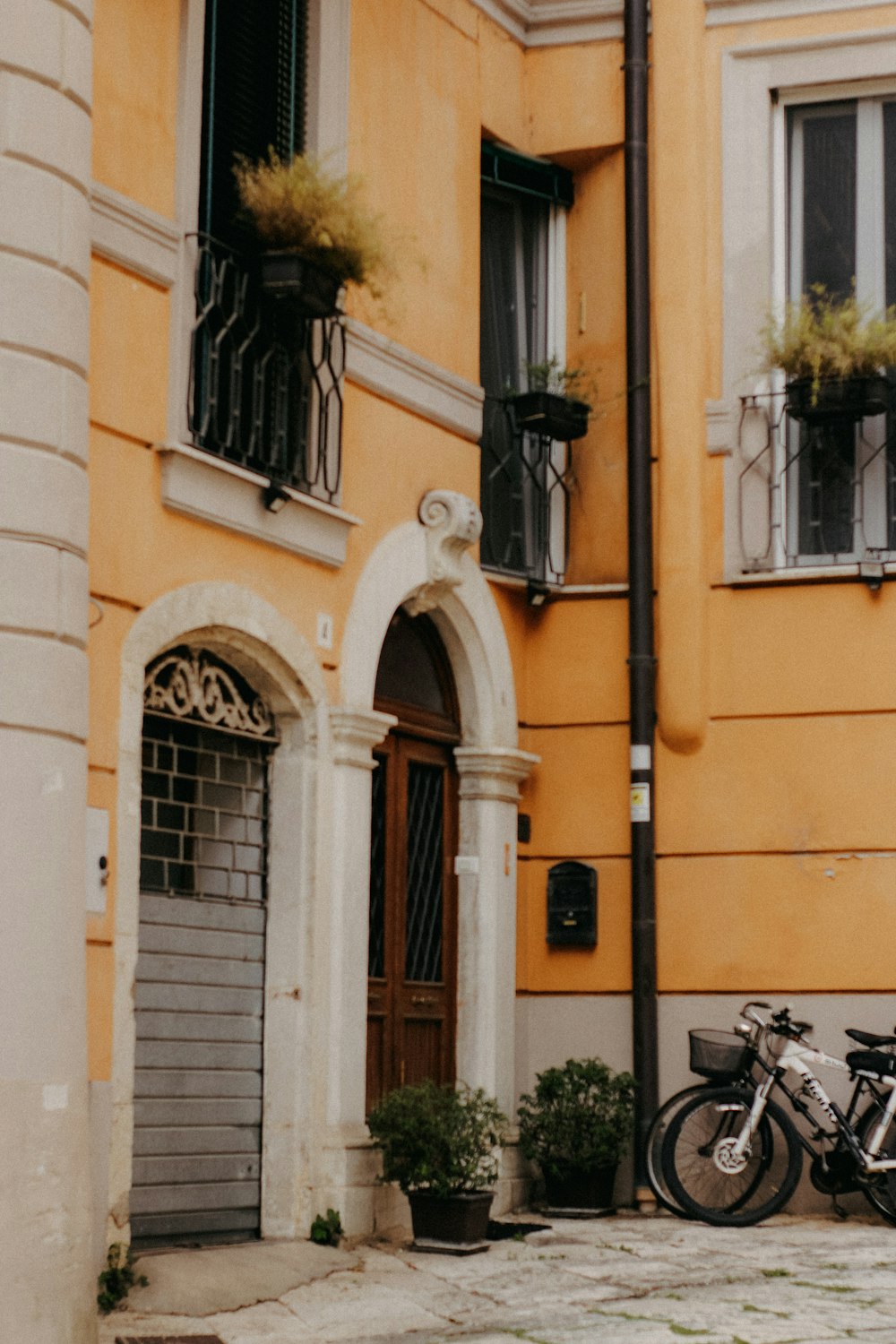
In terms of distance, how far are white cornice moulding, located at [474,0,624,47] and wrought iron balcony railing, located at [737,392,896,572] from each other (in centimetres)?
236

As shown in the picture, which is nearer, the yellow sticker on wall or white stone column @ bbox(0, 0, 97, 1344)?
white stone column @ bbox(0, 0, 97, 1344)

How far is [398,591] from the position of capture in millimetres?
10648

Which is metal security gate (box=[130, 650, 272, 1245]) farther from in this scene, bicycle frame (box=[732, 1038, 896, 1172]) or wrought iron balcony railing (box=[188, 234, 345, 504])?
bicycle frame (box=[732, 1038, 896, 1172])

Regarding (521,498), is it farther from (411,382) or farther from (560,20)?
(560,20)

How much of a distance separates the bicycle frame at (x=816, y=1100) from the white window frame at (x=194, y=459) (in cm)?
333

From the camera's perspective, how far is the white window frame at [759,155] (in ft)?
38.6

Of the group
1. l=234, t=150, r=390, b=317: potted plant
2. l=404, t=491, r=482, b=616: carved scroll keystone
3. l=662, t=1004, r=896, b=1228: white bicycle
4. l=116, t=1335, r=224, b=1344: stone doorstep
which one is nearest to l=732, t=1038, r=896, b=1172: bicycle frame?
l=662, t=1004, r=896, b=1228: white bicycle

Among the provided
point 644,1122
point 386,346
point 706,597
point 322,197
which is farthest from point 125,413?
point 644,1122

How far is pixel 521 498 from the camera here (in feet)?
39.3

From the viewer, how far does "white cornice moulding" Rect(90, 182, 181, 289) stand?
8.63 meters

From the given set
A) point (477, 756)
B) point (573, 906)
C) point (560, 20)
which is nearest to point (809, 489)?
point (477, 756)

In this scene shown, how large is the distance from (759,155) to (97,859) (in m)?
5.90

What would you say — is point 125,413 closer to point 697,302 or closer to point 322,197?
point 322,197

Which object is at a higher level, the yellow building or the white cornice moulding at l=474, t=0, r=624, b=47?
the white cornice moulding at l=474, t=0, r=624, b=47
